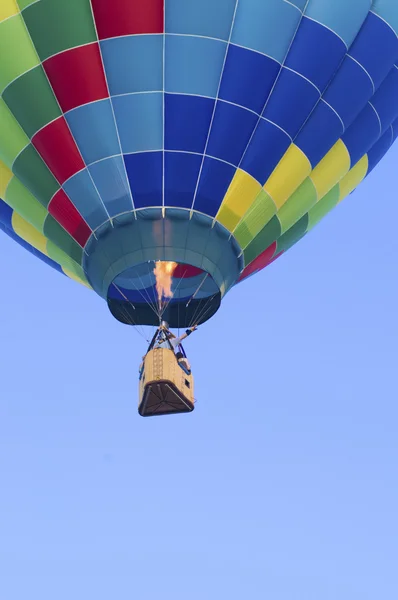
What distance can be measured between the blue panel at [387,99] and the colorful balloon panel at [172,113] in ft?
2.02

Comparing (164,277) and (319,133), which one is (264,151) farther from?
(164,277)

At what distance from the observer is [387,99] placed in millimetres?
12391

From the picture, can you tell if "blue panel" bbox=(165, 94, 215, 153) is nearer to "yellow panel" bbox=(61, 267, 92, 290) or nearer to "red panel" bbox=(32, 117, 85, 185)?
"red panel" bbox=(32, 117, 85, 185)

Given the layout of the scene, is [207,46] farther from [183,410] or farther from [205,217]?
[183,410]

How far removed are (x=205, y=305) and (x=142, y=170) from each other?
1.70 meters

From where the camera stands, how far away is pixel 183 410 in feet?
36.1

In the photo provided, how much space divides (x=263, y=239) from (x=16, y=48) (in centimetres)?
304

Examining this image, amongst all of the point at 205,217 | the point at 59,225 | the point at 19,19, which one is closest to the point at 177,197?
the point at 205,217

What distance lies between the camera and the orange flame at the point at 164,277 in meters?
11.3

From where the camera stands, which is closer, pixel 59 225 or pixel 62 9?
pixel 62 9

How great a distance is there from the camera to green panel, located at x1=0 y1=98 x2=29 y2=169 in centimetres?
1134

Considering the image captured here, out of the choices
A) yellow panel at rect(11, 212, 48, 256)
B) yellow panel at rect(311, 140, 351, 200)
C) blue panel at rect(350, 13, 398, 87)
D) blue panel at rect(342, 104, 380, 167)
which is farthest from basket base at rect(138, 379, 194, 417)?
blue panel at rect(350, 13, 398, 87)

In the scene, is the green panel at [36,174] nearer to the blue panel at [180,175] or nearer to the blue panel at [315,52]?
the blue panel at [180,175]

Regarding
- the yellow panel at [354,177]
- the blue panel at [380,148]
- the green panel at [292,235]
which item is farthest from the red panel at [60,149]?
the blue panel at [380,148]
